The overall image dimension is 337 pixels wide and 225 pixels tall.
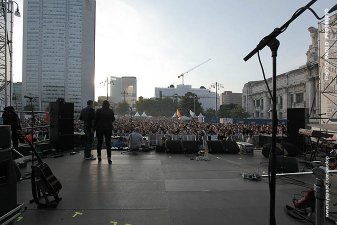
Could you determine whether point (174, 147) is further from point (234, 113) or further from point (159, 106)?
point (159, 106)

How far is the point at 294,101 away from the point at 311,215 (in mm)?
96392

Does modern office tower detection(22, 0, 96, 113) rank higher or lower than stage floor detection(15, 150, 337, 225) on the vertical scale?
higher

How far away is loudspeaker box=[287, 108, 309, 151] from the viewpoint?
13.9 metres

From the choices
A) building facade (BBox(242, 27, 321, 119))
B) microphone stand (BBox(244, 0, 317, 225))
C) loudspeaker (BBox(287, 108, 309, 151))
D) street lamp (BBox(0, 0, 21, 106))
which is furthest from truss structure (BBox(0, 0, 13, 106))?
building facade (BBox(242, 27, 321, 119))

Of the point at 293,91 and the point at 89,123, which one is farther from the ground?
the point at 293,91

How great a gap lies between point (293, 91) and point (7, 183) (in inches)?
3872

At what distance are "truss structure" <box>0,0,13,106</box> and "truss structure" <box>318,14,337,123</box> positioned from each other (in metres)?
19.6

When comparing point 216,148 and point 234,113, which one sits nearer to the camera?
point 216,148

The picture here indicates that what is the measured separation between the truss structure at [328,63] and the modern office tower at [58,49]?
3362 centimetres

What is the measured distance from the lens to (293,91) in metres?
94.9

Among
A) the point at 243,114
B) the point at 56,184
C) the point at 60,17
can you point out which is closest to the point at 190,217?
the point at 56,184

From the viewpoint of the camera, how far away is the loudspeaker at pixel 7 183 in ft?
13.4

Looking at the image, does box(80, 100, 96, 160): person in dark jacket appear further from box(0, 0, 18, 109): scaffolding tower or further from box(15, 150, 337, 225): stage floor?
box(0, 0, 18, 109): scaffolding tower

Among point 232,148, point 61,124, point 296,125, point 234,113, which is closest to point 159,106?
point 234,113
